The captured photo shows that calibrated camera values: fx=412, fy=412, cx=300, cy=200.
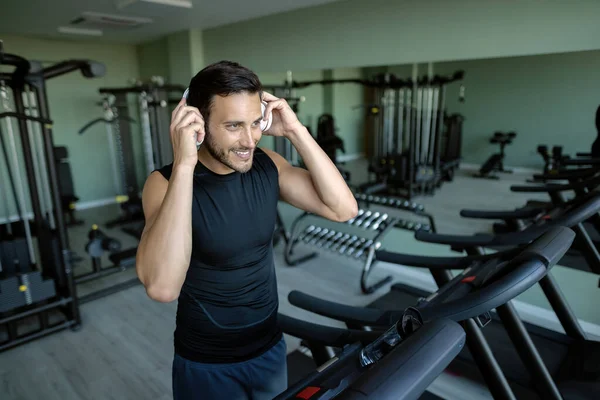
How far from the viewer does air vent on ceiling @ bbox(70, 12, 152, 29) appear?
12.1ft

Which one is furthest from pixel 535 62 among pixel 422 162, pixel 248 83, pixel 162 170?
pixel 162 170

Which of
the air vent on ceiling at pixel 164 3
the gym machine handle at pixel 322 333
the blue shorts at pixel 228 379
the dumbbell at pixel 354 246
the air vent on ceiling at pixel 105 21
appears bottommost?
the dumbbell at pixel 354 246

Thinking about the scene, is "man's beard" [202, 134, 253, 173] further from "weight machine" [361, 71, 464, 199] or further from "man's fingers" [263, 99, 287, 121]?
"weight machine" [361, 71, 464, 199]

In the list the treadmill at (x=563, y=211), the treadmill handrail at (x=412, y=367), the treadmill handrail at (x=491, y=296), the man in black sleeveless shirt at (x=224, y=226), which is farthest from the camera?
the treadmill at (x=563, y=211)

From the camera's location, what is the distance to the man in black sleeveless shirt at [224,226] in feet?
2.84

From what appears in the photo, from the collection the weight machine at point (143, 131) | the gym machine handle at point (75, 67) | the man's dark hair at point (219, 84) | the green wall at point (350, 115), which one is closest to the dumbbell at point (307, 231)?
the green wall at point (350, 115)

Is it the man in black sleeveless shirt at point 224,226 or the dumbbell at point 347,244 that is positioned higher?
the man in black sleeveless shirt at point 224,226

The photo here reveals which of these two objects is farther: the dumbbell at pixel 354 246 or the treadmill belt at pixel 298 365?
the dumbbell at pixel 354 246

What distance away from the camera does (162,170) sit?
102 cm

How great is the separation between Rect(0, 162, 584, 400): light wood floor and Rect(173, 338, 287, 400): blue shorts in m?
1.17

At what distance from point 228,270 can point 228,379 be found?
0.29 m

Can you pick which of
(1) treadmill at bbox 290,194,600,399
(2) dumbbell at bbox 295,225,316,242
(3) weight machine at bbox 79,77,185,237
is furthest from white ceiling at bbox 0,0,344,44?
(1) treadmill at bbox 290,194,600,399

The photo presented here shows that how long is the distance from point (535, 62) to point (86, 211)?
17.8ft

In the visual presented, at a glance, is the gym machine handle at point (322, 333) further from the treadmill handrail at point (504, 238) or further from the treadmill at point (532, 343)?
the treadmill handrail at point (504, 238)
